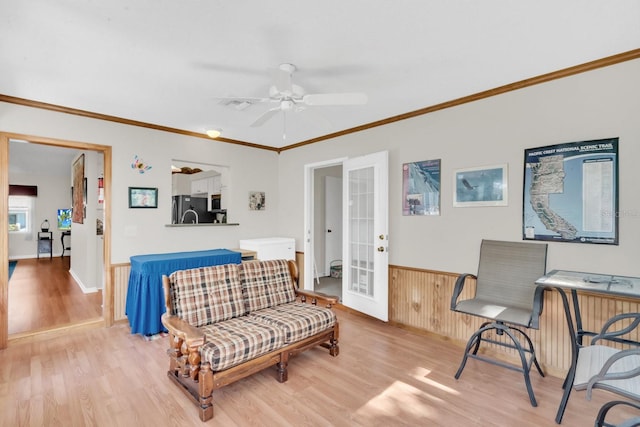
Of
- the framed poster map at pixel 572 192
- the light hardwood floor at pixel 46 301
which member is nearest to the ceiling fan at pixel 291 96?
the framed poster map at pixel 572 192

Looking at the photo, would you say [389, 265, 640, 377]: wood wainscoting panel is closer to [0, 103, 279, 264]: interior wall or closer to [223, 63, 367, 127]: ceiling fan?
[223, 63, 367, 127]: ceiling fan

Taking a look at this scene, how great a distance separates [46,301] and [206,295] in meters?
3.42

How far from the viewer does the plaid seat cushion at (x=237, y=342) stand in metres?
2.11

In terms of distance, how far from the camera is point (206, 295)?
2.64 m

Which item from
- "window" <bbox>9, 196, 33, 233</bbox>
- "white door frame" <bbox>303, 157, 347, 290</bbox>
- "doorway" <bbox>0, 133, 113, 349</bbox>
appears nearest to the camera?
"doorway" <bbox>0, 133, 113, 349</bbox>

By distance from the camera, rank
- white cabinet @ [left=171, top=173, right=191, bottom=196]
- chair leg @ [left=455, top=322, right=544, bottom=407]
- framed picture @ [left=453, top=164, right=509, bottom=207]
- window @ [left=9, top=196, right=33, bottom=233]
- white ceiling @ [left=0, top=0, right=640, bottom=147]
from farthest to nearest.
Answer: window @ [left=9, top=196, right=33, bottom=233]
white cabinet @ [left=171, top=173, right=191, bottom=196]
framed picture @ [left=453, top=164, right=509, bottom=207]
chair leg @ [left=455, top=322, right=544, bottom=407]
white ceiling @ [left=0, top=0, right=640, bottom=147]

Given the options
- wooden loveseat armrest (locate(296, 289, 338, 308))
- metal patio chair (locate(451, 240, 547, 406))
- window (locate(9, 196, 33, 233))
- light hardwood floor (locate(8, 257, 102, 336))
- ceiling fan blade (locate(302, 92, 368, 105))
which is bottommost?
light hardwood floor (locate(8, 257, 102, 336))

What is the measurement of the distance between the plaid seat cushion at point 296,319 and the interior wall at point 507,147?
49.2 inches

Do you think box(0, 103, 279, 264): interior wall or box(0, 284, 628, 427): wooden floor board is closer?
box(0, 284, 628, 427): wooden floor board

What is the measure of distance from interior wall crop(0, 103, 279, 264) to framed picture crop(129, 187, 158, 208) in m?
0.05

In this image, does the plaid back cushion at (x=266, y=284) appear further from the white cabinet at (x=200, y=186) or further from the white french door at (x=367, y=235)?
the white cabinet at (x=200, y=186)

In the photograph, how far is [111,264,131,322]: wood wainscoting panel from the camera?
12.1ft

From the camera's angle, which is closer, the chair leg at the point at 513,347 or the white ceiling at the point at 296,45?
the white ceiling at the point at 296,45

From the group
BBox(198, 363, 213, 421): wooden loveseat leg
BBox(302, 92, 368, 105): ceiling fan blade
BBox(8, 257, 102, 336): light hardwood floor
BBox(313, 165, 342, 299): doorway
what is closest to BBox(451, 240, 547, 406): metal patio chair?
BBox(302, 92, 368, 105): ceiling fan blade
